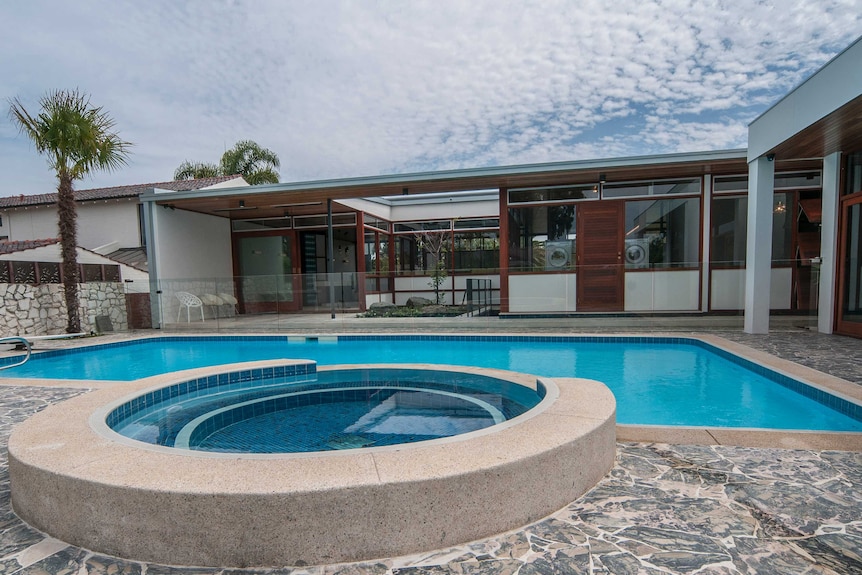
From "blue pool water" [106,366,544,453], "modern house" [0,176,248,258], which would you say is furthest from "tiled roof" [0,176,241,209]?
"blue pool water" [106,366,544,453]

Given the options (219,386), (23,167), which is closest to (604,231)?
(219,386)

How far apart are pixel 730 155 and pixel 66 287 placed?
13.0 meters

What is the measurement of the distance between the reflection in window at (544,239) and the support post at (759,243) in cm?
326

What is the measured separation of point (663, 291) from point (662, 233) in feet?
4.57

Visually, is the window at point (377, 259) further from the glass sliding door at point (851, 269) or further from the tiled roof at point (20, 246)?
the glass sliding door at point (851, 269)

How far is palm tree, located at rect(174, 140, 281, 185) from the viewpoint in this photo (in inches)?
854

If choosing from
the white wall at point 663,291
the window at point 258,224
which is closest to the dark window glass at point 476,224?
the white wall at point 663,291

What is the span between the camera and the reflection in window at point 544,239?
9766 millimetres

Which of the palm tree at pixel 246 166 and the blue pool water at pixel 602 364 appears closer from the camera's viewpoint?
the blue pool water at pixel 602 364

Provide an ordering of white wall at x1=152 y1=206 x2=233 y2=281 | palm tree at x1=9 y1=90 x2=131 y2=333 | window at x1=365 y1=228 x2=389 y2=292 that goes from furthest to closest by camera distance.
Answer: window at x1=365 y1=228 x2=389 y2=292 → white wall at x1=152 y1=206 x2=233 y2=281 → palm tree at x1=9 y1=90 x2=131 y2=333

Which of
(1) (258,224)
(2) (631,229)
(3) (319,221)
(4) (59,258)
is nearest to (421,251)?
(3) (319,221)

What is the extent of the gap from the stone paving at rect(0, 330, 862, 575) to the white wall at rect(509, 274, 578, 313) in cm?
645

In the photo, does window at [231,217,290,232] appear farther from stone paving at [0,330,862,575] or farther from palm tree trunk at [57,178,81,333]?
stone paving at [0,330,862,575]

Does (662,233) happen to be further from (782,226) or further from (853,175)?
(853,175)
